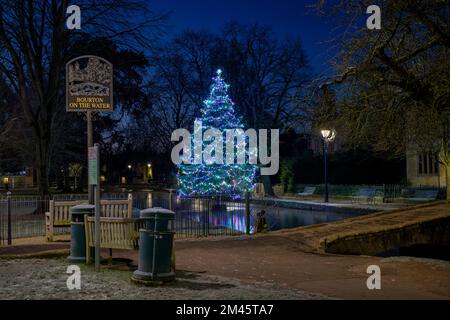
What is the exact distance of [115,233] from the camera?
1065 centimetres

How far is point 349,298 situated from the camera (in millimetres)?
7793

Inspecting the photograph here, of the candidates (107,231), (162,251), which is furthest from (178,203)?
(162,251)

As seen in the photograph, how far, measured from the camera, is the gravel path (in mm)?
7930

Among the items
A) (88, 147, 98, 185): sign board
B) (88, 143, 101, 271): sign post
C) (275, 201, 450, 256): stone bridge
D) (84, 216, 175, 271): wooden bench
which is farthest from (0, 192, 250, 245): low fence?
(88, 147, 98, 185): sign board

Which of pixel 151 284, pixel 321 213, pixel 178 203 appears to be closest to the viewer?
pixel 151 284

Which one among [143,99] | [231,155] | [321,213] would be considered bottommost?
[321,213]

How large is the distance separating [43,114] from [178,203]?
911 cm

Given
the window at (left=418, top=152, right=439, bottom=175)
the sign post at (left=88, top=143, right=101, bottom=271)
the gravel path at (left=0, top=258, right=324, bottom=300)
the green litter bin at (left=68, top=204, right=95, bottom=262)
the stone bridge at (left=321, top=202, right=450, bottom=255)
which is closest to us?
the gravel path at (left=0, top=258, right=324, bottom=300)

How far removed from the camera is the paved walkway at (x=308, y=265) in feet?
28.7

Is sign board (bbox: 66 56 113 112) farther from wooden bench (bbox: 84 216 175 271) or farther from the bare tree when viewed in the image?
the bare tree

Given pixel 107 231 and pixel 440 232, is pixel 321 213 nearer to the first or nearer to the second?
pixel 440 232

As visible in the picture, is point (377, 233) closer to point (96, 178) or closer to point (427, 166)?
point (96, 178)

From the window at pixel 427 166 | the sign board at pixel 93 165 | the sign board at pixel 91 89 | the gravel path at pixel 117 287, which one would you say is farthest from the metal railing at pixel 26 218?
the window at pixel 427 166

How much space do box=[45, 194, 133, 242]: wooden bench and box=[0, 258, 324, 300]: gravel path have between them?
5.05 metres
